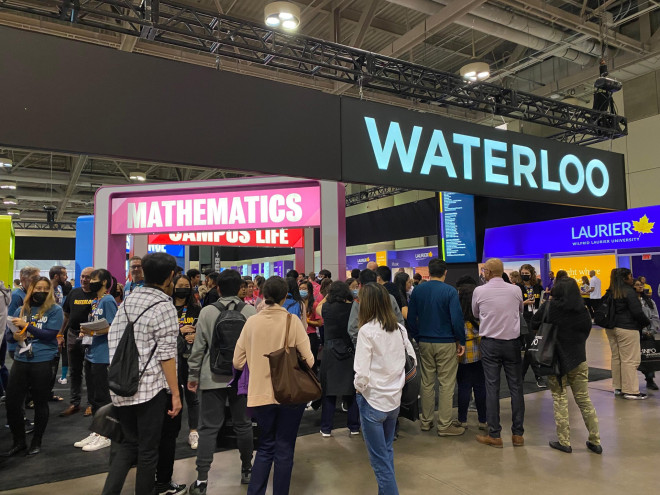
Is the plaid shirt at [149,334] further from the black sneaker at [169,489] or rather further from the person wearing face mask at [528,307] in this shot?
the person wearing face mask at [528,307]

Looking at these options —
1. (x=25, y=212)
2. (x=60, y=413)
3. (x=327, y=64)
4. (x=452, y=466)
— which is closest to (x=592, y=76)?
(x=327, y=64)

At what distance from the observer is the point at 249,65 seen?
384 inches

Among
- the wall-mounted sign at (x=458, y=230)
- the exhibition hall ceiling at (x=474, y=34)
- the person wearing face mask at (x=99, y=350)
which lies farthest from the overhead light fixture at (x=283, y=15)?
the wall-mounted sign at (x=458, y=230)

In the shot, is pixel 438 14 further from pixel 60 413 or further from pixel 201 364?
pixel 60 413

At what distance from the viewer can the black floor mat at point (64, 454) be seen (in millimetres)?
3207

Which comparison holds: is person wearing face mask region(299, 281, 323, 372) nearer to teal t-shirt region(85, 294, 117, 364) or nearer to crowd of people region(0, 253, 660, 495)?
crowd of people region(0, 253, 660, 495)

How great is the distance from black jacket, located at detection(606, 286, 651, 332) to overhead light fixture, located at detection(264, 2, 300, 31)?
5.01 metres

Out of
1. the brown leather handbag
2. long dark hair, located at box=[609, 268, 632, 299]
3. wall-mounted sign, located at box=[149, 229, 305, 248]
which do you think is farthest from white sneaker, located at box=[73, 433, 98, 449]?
wall-mounted sign, located at box=[149, 229, 305, 248]

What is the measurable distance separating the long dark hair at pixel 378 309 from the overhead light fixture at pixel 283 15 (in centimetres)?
461

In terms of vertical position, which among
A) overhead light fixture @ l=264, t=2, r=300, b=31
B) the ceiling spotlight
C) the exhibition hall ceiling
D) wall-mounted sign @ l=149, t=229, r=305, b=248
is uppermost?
the exhibition hall ceiling

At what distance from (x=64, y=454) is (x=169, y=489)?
1378 mm

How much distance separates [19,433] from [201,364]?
1.89 m

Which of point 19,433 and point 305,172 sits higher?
point 305,172

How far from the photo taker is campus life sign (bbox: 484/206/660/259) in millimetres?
10758
